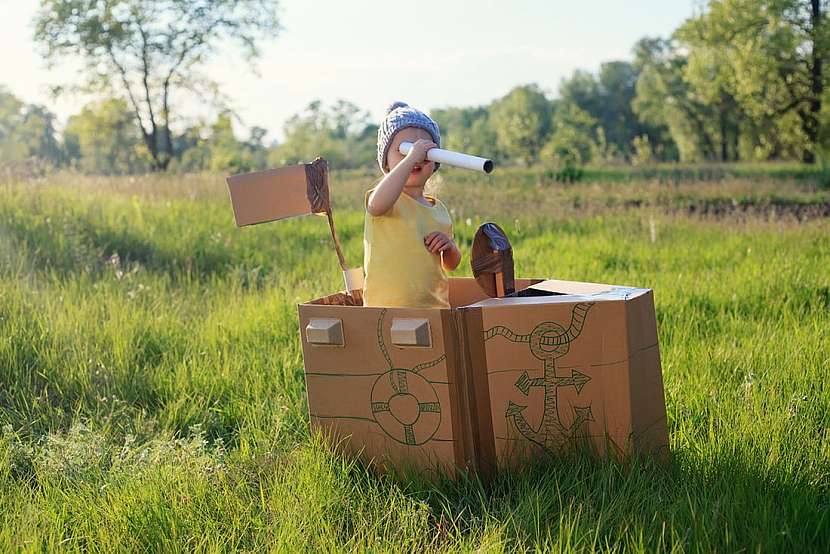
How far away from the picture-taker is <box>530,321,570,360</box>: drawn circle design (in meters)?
2.20

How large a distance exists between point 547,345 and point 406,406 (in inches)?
18.1

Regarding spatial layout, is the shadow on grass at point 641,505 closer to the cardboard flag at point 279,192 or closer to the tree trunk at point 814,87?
the cardboard flag at point 279,192

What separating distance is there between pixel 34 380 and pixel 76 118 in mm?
28628

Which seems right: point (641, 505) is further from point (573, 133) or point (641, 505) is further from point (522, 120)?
point (522, 120)

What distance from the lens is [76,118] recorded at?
2933 cm

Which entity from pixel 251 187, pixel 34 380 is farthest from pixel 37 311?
pixel 251 187

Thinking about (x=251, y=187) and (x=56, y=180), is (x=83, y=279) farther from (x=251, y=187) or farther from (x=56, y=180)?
(x=56, y=180)

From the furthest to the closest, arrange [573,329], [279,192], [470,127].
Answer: [470,127]
[279,192]
[573,329]

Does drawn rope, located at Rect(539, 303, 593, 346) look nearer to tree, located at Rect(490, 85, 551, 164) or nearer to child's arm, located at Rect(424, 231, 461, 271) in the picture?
child's arm, located at Rect(424, 231, 461, 271)

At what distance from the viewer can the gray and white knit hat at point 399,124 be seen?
2.53 metres

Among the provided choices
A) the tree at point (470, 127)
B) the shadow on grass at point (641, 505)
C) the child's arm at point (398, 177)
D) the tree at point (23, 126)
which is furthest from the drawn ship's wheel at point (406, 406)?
the tree at point (470, 127)

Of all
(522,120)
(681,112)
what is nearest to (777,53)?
(681,112)

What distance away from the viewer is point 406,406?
238 centimetres

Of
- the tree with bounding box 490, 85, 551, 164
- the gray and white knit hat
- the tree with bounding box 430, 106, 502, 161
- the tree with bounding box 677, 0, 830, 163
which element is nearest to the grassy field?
the gray and white knit hat
